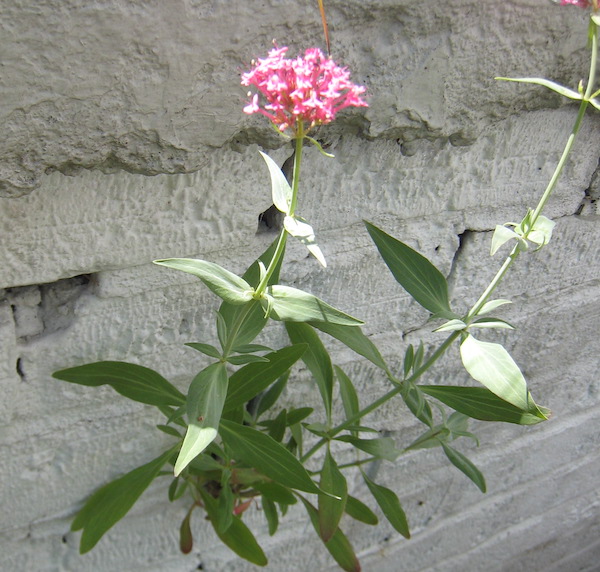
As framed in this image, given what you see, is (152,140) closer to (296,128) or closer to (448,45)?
(296,128)

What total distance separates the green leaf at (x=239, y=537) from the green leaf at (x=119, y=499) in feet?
0.46

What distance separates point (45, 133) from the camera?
975mm

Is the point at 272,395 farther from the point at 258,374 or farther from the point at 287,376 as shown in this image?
the point at 258,374

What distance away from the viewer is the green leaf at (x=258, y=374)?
118 cm

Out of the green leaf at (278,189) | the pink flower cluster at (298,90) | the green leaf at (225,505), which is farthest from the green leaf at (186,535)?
the pink flower cluster at (298,90)

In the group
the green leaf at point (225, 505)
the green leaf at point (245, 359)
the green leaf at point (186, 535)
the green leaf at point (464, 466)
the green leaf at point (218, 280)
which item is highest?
the green leaf at point (218, 280)

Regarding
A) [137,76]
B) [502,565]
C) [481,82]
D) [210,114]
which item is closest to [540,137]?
[481,82]

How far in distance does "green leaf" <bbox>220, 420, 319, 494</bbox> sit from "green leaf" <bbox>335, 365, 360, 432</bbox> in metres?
0.28

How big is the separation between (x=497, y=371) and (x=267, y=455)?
383mm

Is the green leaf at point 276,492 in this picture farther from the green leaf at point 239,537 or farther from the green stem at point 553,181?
the green stem at point 553,181

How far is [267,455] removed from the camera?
3.78 feet

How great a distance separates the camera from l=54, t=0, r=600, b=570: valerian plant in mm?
882

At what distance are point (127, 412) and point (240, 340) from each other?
14.5 inches

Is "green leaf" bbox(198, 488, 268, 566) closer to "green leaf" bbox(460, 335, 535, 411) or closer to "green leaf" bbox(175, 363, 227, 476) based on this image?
"green leaf" bbox(175, 363, 227, 476)
